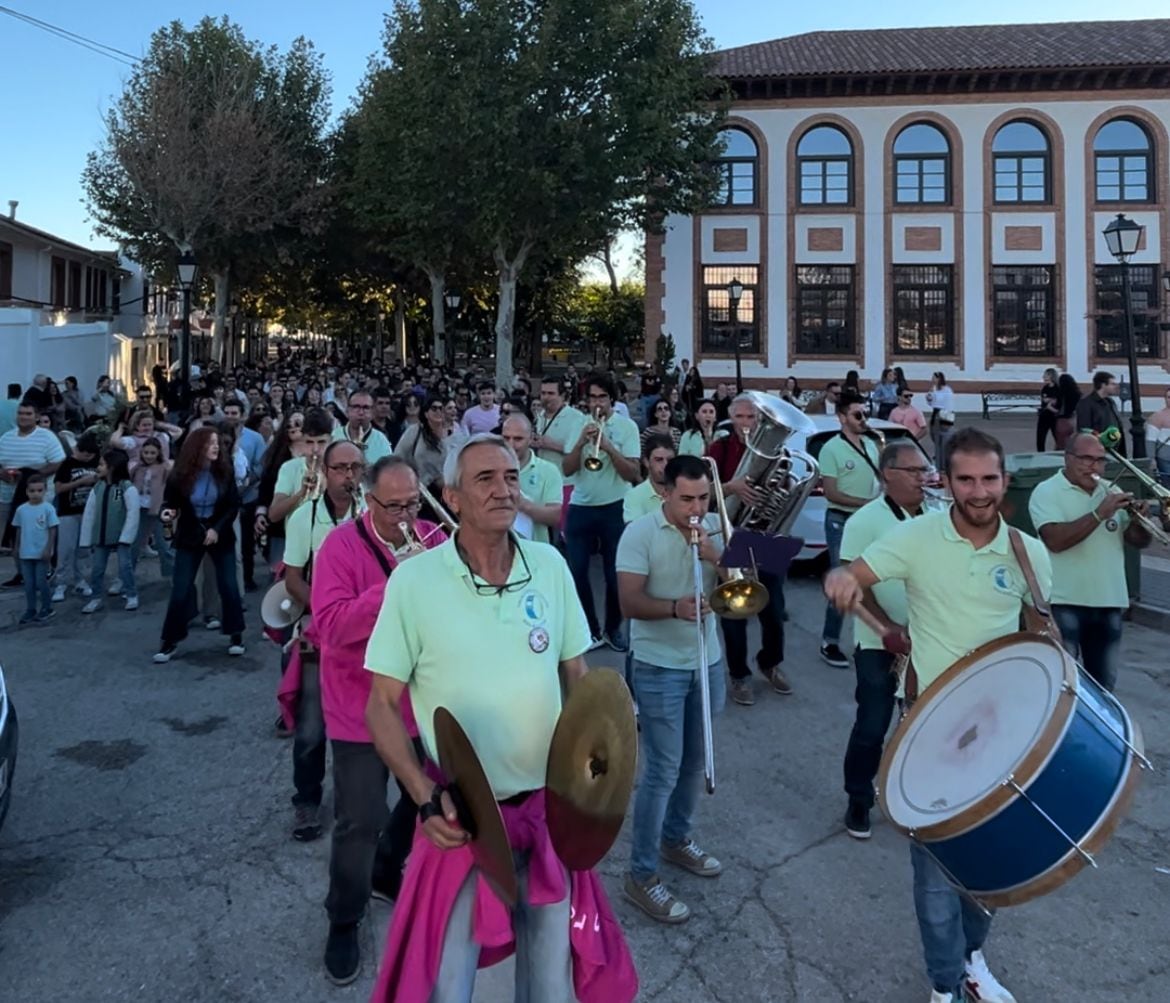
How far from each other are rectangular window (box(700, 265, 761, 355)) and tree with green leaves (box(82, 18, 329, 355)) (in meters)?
12.5

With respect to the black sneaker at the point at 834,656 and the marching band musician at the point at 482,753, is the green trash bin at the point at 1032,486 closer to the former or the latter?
the black sneaker at the point at 834,656

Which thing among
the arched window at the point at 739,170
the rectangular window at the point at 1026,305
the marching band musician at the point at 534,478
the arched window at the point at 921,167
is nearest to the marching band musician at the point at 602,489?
the marching band musician at the point at 534,478

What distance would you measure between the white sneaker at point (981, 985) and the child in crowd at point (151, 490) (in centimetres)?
782

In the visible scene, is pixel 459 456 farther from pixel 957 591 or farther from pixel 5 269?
pixel 5 269

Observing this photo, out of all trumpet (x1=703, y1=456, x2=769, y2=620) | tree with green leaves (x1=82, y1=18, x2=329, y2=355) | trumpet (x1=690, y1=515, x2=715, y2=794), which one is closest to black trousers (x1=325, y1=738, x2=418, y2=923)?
trumpet (x1=690, y1=515, x2=715, y2=794)

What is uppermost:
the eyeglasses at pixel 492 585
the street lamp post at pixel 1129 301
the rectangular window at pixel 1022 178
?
the rectangular window at pixel 1022 178

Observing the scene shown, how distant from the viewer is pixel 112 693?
6414 millimetres

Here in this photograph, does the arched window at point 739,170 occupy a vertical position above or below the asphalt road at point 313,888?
above

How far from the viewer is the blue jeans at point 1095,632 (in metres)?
5.23

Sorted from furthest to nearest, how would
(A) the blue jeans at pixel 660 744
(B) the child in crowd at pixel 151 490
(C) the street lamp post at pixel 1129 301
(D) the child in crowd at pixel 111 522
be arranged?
1. (C) the street lamp post at pixel 1129 301
2. (B) the child in crowd at pixel 151 490
3. (D) the child in crowd at pixel 111 522
4. (A) the blue jeans at pixel 660 744

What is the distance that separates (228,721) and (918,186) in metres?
28.2

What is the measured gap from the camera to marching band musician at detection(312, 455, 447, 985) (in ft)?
10.9

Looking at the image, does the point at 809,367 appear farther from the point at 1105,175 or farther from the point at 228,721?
the point at 228,721

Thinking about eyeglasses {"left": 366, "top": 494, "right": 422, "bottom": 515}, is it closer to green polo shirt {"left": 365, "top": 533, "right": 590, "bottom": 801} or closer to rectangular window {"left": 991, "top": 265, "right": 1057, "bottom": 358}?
green polo shirt {"left": 365, "top": 533, "right": 590, "bottom": 801}
